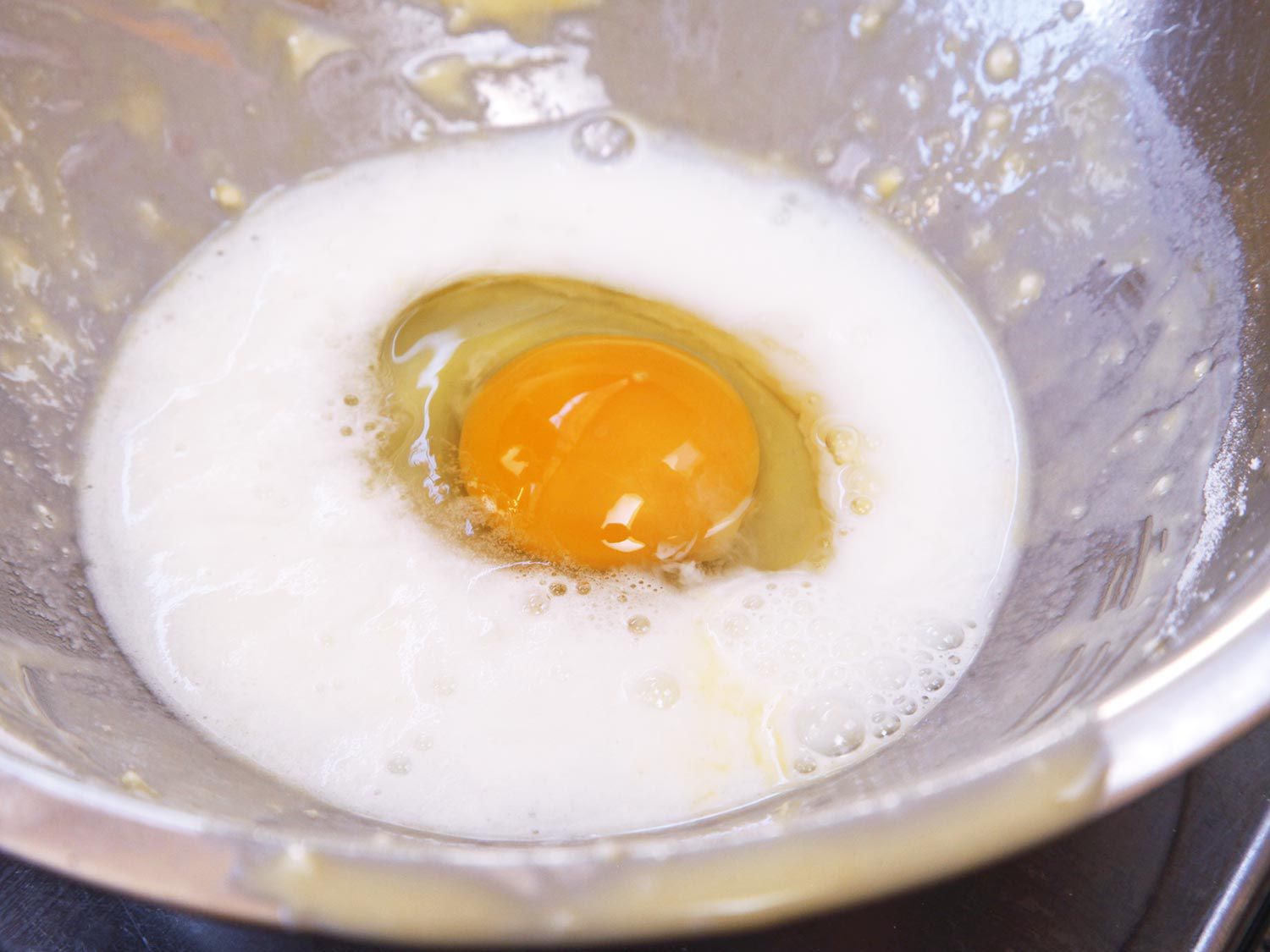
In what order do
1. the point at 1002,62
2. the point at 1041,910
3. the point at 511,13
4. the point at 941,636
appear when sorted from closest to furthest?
1. the point at 1041,910
2. the point at 941,636
3. the point at 1002,62
4. the point at 511,13

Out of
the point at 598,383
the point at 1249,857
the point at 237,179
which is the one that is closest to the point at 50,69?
the point at 237,179

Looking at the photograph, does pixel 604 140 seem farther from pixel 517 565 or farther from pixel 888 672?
pixel 888 672

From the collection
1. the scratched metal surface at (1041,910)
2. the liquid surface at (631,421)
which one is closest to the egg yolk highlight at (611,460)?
the liquid surface at (631,421)

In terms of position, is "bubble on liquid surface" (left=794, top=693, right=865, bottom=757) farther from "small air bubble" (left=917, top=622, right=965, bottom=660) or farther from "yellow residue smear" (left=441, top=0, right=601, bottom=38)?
"yellow residue smear" (left=441, top=0, right=601, bottom=38)

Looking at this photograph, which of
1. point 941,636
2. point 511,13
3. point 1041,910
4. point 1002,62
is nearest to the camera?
point 1041,910

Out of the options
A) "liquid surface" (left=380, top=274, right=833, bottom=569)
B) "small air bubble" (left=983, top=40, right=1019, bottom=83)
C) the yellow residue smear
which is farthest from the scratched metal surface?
the yellow residue smear

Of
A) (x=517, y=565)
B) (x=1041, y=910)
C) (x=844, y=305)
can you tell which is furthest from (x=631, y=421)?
(x=1041, y=910)

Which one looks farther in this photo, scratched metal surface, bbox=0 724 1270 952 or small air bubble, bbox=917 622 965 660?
small air bubble, bbox=917 622 965 660
